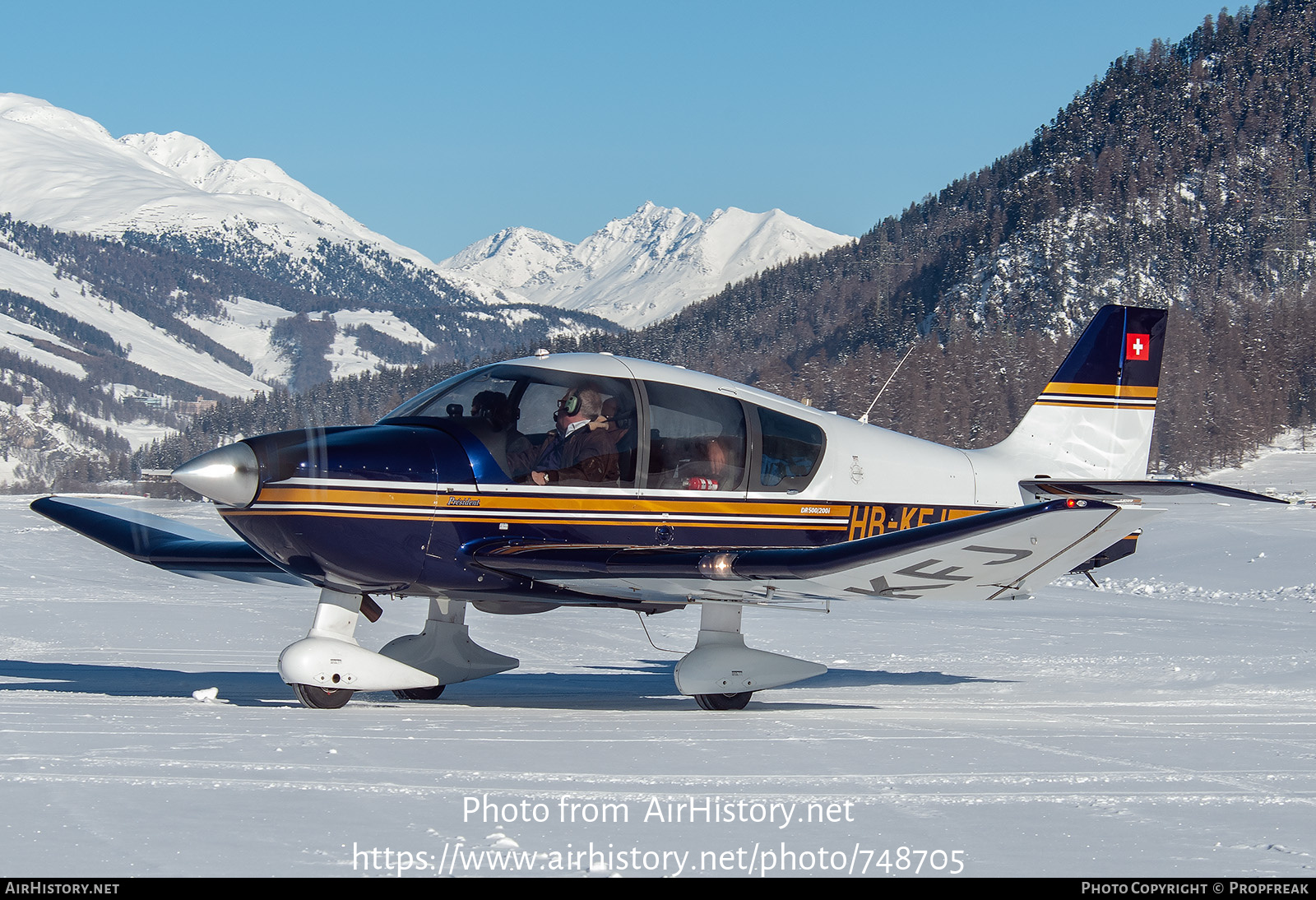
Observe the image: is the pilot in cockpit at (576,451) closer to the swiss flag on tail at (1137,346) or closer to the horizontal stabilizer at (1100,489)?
the horizontal stabilizer at (1100,489)

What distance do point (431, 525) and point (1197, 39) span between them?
195231 mm

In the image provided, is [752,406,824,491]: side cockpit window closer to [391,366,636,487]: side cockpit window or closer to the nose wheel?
[391,366,636,487]: side cockpit window

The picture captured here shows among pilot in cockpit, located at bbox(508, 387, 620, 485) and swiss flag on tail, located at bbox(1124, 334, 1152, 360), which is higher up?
swiss flag on tail, located at bbox(1124, 334, 1152, 360)

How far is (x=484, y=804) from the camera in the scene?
4.73 metres

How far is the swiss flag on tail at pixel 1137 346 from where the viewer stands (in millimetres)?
10938

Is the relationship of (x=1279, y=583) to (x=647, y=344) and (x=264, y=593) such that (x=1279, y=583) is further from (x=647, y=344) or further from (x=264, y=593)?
(x=647, y=344)

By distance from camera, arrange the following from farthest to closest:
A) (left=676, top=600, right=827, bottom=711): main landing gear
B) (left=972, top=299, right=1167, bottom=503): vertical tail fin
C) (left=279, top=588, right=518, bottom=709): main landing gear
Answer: (left=972, top=299, right=1167, bottom=503): vertical tail fin
(left=676, top=600, right=827, bottom=711): main landing gear
(left=279, top=588, right=518, bottom=709): main landing gear

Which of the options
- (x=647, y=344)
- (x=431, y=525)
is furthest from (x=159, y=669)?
(x=647, y=344)

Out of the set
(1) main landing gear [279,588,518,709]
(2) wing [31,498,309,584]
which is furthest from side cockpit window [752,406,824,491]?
(2) wing [31,498,309,584]

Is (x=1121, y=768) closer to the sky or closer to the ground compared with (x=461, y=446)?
closer to the ground

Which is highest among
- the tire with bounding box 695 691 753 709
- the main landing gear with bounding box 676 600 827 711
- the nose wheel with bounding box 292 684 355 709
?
the main landing gear with bounding box 676 600 827 711

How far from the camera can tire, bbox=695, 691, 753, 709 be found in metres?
8.45

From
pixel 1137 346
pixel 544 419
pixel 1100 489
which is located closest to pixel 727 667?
pixel 544 419

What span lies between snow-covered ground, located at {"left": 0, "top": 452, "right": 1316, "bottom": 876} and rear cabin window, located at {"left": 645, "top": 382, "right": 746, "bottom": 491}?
1640 millimetres
